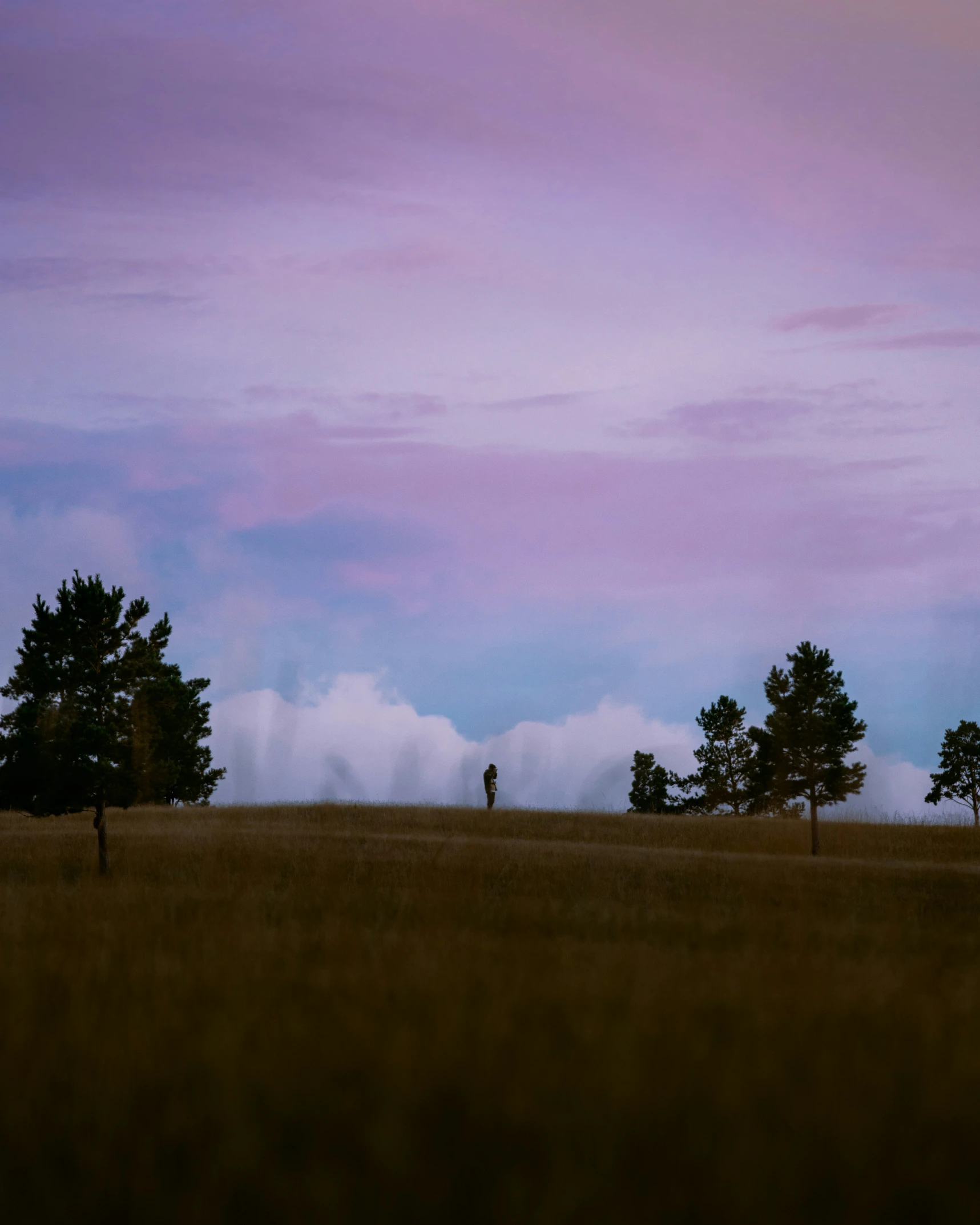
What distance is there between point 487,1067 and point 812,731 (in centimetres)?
3579

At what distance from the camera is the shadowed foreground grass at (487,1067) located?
5.10 metres

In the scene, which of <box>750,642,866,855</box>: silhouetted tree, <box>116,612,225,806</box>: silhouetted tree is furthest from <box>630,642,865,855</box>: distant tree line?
<box>116,612,225,806</box>: silhouetted tree

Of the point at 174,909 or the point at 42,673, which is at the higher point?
the point at 42,673

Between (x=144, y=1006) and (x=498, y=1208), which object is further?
(x=144, y=1006)

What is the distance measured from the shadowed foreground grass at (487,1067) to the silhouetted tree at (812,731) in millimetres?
26539

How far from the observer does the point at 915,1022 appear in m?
7.94

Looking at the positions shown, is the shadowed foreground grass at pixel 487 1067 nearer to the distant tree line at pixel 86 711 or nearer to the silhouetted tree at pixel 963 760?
the distant tree line at pixel 86 711

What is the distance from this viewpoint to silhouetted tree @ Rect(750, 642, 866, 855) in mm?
40156

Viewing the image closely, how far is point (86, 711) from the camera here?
24719 millimetres

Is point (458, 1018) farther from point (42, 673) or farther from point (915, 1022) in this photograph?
point (42, 673)

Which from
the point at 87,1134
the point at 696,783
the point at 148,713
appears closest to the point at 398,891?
the point at 148,713

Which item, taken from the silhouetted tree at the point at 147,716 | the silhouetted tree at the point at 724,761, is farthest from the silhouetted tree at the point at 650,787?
the silhouetted tree at the point at 147,716

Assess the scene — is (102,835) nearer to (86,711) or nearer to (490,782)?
(86,711)

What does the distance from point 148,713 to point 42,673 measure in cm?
254
